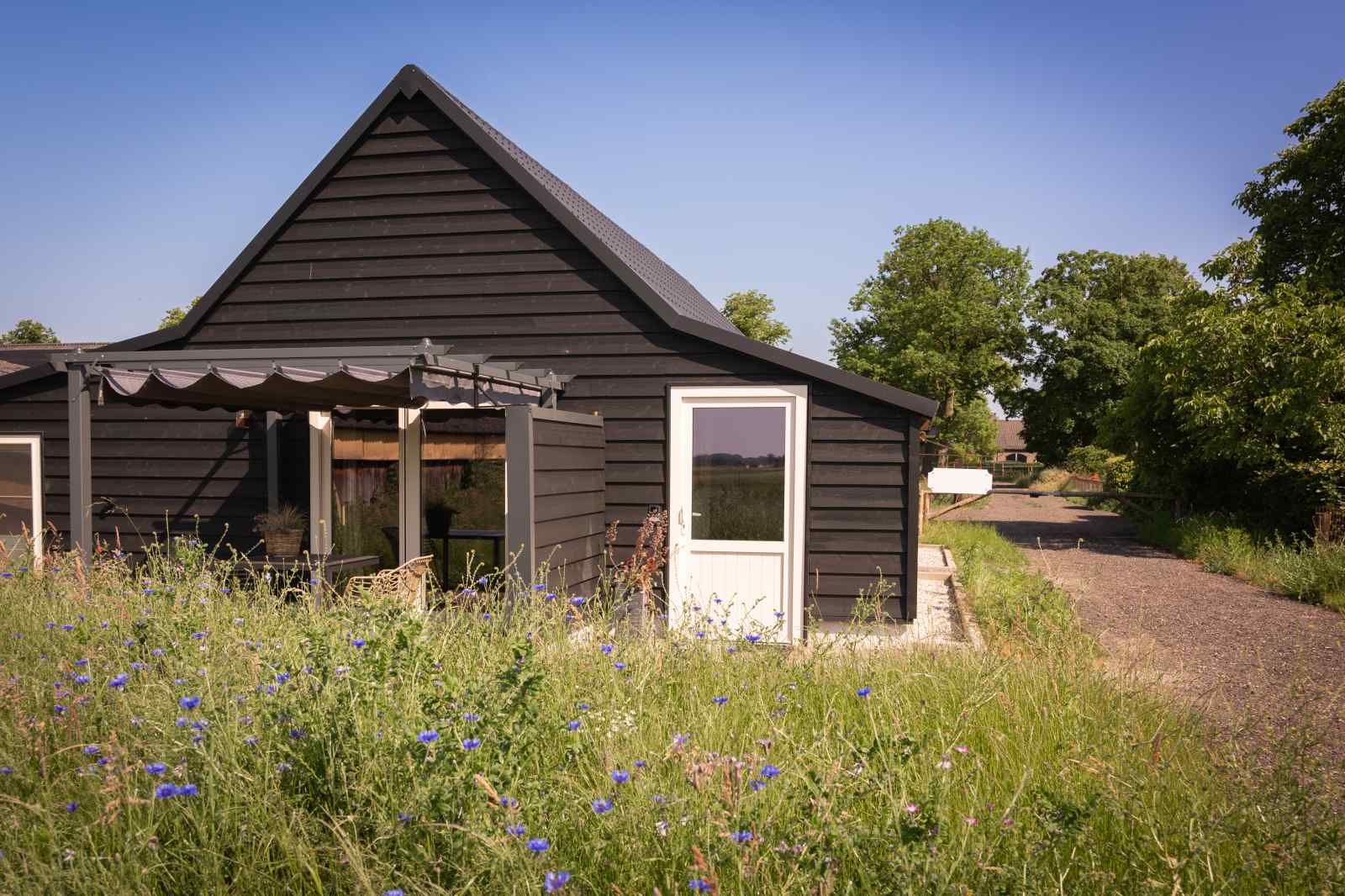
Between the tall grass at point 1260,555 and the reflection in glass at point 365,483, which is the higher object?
the reflection in glass at point 365,483

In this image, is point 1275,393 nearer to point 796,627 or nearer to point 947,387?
point 796,627

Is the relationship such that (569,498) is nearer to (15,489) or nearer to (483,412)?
(483,412)

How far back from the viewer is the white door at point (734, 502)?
8023 millimetres

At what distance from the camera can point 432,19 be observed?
7488mm

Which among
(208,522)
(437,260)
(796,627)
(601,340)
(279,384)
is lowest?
(796,627)

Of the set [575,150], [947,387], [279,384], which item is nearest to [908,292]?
[947,387]

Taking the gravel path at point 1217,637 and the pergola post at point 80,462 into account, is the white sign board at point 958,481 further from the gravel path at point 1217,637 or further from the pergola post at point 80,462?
the pergola post at point 80,462

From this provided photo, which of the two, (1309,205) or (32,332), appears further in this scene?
(32,332)

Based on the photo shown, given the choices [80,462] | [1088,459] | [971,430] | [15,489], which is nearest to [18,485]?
[15,489]

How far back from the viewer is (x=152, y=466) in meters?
9.12

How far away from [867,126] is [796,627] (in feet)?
15.6

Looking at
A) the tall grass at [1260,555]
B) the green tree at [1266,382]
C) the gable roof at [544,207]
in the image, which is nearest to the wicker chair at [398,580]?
the gable roof at [544,207]

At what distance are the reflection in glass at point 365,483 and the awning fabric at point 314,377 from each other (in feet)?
2.26

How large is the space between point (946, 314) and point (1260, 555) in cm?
2631
